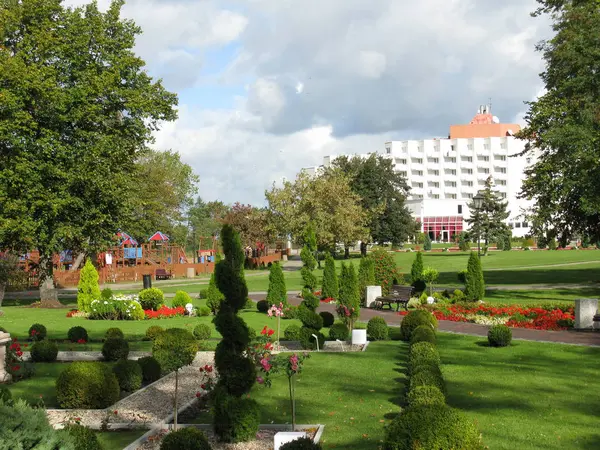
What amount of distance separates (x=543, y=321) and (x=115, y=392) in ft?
46.0

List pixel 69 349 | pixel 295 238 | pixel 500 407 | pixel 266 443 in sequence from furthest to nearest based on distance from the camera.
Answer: pixel 295 238
pixel 69 349
pixel 500 407
pixel 266 443

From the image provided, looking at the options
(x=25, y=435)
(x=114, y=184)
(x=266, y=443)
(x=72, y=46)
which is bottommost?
(x=266, y=443)

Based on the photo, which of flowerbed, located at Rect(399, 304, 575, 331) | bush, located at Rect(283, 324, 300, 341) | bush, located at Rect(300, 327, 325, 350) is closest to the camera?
bush, located at Rect(300, 327, 325, 350)

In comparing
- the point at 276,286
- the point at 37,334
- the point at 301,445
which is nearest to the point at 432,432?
the point at 301,445

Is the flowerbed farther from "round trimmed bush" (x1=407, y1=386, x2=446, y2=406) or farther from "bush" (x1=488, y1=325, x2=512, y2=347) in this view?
"round trimmed bush" (x1=407, y1=386, x2=446, y2=406)

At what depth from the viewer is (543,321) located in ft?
68.0

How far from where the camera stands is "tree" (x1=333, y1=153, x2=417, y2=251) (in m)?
72.7

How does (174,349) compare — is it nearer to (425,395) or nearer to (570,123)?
(425,395)

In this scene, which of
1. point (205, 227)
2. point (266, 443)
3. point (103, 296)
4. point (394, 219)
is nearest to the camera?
point (266, 443)

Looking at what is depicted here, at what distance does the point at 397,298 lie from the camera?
2642cm

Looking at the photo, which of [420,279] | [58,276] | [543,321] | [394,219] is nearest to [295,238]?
[394,219]

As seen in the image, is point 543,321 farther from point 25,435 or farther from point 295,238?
point 295,238

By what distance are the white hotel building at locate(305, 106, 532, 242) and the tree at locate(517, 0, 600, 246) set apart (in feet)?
306

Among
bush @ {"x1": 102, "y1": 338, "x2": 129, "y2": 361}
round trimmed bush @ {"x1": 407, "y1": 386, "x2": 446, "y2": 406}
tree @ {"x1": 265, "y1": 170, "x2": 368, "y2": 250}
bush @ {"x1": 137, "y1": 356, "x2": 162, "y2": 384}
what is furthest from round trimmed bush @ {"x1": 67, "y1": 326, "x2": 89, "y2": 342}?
tree @ {"x1": 265, "y1": 170, "x2": 368, "y2": 250}
